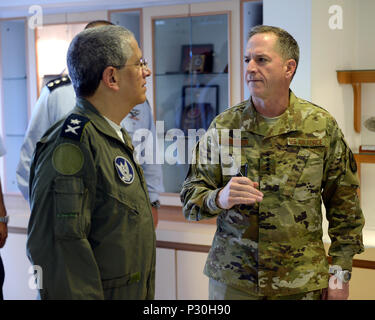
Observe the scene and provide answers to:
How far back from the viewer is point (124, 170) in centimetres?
150

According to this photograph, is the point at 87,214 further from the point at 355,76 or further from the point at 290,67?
the point at 355,76

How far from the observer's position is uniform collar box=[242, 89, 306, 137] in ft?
6.19

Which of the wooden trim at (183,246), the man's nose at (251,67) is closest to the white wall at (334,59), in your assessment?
the man's nose at (251,67)

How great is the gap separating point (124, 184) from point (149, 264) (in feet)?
0.86

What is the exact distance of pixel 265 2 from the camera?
260cm

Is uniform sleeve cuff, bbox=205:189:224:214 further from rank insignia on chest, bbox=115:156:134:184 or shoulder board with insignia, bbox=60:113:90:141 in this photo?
shoulder board with insignia, bbox=60:113:90:141

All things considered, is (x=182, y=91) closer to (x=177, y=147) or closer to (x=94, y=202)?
(x=177, y=147)

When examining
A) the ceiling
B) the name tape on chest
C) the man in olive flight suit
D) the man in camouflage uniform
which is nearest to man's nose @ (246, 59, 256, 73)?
the man in camouflage uniform

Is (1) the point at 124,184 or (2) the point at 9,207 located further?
(2) the point at 9,207

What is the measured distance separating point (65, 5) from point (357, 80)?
181 centimetres

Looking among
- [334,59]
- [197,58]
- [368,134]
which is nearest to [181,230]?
[197,58]

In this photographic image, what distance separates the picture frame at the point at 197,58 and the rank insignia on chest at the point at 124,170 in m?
1.80

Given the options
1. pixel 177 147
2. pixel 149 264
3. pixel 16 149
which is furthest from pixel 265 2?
pixel 16 149

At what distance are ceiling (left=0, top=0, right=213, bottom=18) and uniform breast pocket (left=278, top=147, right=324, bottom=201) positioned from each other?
1603mm
